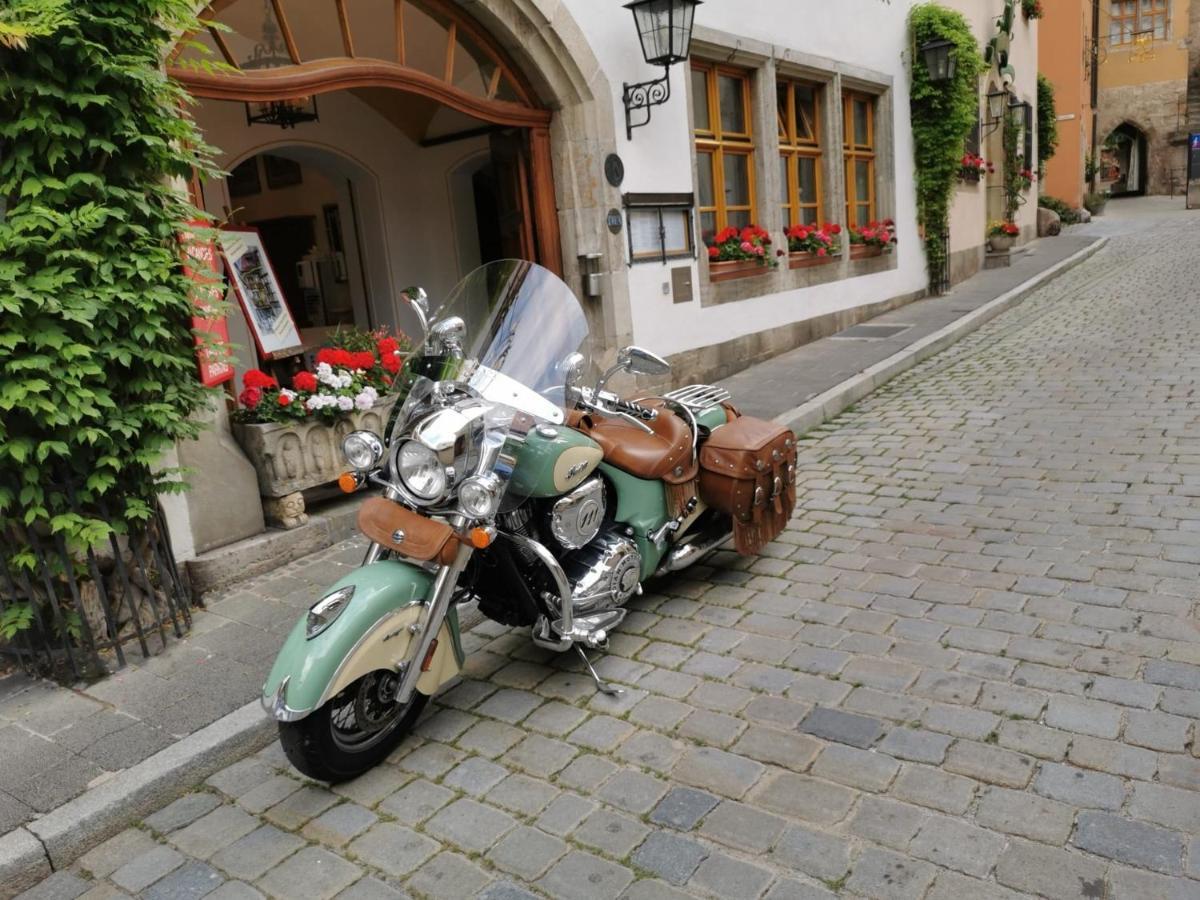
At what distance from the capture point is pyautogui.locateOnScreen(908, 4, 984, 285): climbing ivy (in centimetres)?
1300

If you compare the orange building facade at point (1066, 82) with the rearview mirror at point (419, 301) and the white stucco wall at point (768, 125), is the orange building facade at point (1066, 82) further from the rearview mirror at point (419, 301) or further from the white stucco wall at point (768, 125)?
the rearview mirror at point (419, 301)

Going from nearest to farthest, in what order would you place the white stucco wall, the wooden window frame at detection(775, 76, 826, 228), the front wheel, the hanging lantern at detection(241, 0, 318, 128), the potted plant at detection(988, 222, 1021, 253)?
1. the front wheel
2. the hanging lantern at detection(241, 0, 318, 128)
3. the white stucco wall
4. the wooden window frame at detection(775, 76, 826, 228)
5. the potted plant at detection(988, 222, 1021, 253)

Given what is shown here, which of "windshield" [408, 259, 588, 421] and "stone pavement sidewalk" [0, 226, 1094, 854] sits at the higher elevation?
"windshield" [408, 259, 588, 421]

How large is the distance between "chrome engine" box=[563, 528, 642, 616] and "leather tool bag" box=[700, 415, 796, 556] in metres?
0.68

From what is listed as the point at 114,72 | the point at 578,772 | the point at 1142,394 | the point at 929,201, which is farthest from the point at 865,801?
the point at 929,201

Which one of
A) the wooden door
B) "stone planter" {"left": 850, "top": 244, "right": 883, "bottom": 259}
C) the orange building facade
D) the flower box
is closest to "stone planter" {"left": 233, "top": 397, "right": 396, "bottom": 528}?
the wooden door

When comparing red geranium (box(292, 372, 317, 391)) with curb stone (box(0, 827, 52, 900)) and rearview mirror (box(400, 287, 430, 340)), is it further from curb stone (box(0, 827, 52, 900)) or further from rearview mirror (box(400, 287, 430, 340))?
curb stone (box(0, 827, 52, 900))

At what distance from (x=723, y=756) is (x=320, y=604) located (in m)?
1.40

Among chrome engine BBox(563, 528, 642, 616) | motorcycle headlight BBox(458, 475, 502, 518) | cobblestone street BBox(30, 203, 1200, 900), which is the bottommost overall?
cobblestone street BBox(30, 203, 1200, 900)

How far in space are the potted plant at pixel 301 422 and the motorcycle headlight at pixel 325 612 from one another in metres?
2.08

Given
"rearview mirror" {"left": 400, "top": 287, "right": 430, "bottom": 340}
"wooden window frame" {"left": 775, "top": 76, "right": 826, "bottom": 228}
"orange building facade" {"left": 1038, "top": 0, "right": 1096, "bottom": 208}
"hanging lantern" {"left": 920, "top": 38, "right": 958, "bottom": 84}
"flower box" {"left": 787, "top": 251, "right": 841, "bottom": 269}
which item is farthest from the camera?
"orange building facade" {"left": 1038, "top": 0, "right": 1096, "bottom": 208}

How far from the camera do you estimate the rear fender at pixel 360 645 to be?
279 centimetres

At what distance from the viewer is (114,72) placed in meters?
3.63

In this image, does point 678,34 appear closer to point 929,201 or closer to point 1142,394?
point 1142,394
